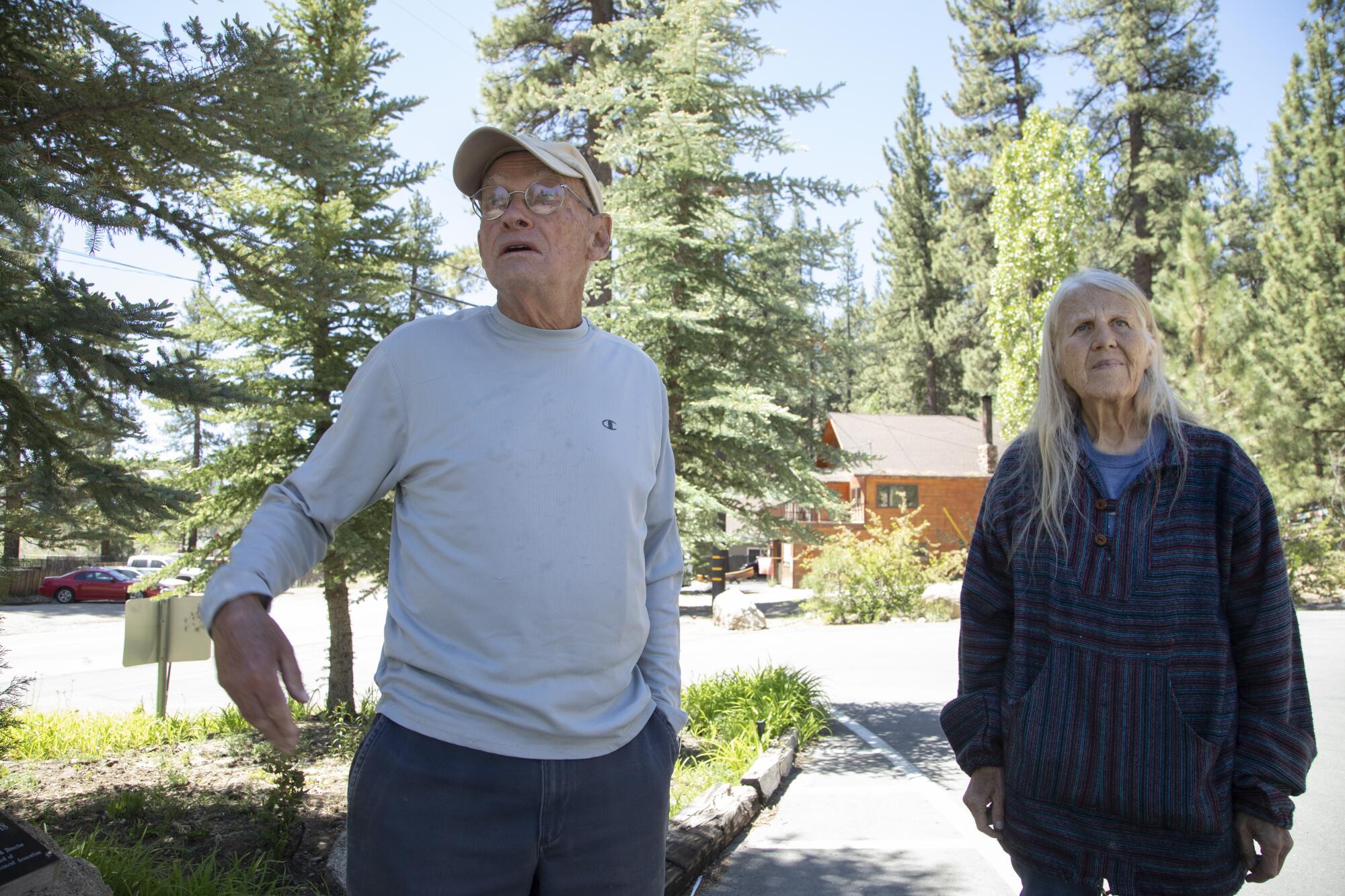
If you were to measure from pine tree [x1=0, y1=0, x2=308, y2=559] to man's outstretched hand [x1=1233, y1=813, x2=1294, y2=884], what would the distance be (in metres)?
4.54

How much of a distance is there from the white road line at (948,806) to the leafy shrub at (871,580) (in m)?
11.7

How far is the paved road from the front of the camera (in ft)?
15.1

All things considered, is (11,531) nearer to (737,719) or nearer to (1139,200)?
(737,719)

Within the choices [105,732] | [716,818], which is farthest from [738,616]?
[716,818]

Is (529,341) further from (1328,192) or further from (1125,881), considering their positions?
(1328,192)

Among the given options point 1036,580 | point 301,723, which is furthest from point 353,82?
point 1036,580

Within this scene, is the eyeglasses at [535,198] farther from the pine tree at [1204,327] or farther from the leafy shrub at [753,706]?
the pine tree at [1204,327]

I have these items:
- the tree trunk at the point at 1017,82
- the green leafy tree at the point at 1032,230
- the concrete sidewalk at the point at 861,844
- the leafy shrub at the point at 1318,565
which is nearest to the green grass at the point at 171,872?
the concrete sidewalk at the point at 861,844

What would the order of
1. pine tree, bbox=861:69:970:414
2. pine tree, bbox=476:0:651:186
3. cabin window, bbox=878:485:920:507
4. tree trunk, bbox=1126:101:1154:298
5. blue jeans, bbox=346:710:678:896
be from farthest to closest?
pine tree, bbox=861:69:970:414
tree trunk, bbox=1126:101:1154:298
cabin window, bbox=878:485:920:507
pine tree, bbox=476:0:651:186
blue jeans, bbox=346:710:678:896

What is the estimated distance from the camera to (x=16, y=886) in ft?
9.21

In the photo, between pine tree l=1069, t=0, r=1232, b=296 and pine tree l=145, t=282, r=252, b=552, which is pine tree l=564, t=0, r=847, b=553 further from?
pine tree l=1069, t=0, r=1232, b=296

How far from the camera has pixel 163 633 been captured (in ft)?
25.2

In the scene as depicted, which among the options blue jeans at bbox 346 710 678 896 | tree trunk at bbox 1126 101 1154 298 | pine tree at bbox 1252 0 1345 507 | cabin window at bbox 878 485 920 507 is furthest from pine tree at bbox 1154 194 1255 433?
blue jeans at bbox 346 710 678 896

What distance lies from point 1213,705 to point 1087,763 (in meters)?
0.30
